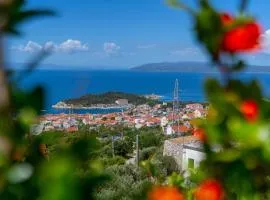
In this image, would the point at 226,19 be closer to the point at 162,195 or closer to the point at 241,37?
the point at 241,37

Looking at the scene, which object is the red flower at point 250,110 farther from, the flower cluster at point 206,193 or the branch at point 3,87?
the branch at point 3,87

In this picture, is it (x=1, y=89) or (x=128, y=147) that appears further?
(x=128, y=147)

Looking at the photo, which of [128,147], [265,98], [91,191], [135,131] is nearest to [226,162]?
[265,98]

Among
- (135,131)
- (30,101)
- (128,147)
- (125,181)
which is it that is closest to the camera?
(30,101)

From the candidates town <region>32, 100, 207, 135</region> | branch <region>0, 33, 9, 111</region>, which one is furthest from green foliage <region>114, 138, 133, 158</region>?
branch <region>0, 33, 9, 111</region>

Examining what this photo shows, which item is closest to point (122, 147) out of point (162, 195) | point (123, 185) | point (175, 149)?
point (175, 149)

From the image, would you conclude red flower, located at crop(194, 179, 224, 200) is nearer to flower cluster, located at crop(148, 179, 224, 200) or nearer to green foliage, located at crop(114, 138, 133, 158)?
flower cluster, located at crop(148, 179, 224, 200)

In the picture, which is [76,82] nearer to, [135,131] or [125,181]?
[125,181]
